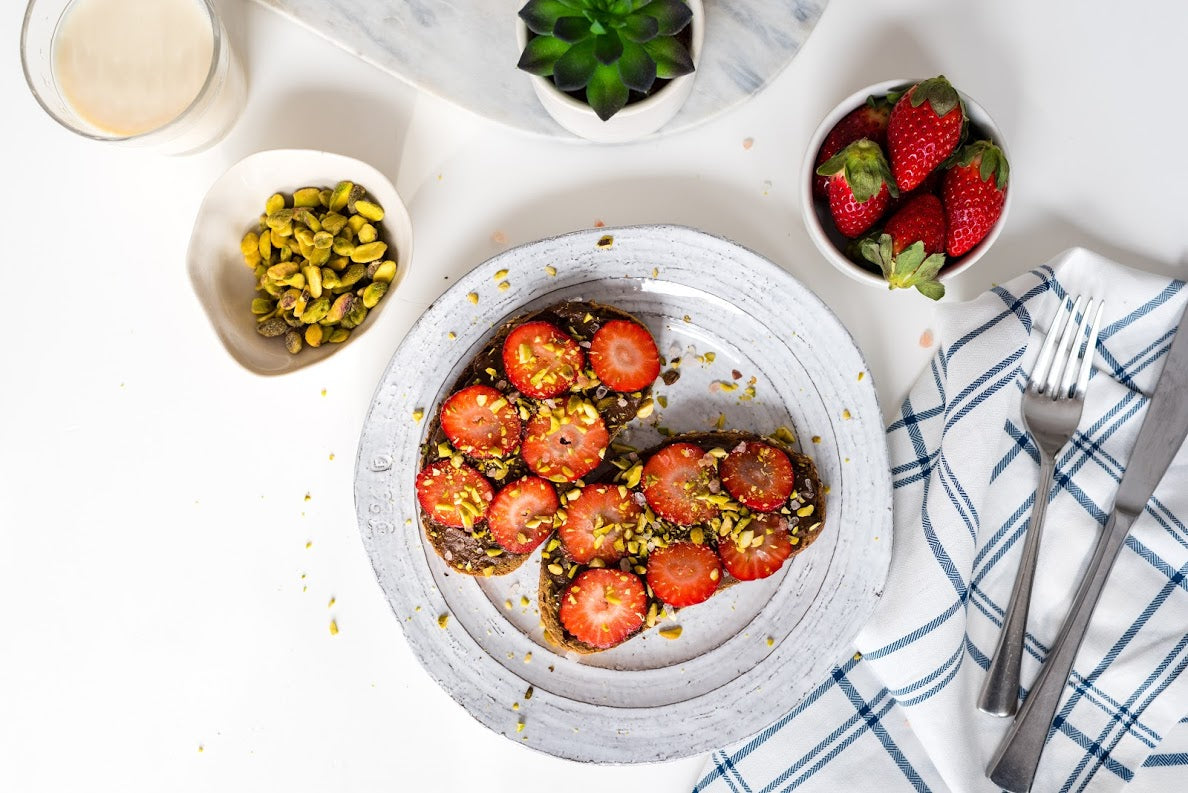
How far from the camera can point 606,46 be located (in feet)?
3.17

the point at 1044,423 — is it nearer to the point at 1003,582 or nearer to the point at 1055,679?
the point at 1003,582

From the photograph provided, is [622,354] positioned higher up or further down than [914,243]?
further down

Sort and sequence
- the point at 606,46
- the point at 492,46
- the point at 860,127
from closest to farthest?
the point at 606,46
the point at 860,127
the point at 492,46

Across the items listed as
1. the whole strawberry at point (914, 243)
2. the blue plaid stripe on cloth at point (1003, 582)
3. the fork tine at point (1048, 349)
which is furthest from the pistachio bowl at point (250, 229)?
the fork tine at point (1048, 349)

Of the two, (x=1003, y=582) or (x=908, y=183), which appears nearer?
(x=908, y=183)

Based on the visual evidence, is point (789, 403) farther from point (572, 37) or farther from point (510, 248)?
point (572, 37)

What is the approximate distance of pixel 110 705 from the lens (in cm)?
132

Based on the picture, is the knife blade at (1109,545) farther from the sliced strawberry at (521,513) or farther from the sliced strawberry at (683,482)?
the sliced strawberry at (521,513)

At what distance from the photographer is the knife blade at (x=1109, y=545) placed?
1144 millimetres

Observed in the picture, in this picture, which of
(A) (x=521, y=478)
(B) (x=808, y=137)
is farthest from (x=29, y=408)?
(B) (x=808, y=137)

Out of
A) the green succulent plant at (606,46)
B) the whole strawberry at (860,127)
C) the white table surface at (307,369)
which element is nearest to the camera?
the green succulent plant at (606,46)

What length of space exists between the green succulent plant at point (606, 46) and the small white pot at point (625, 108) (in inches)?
1.0

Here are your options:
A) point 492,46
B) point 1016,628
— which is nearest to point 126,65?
point 492,46

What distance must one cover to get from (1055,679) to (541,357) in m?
0.80
